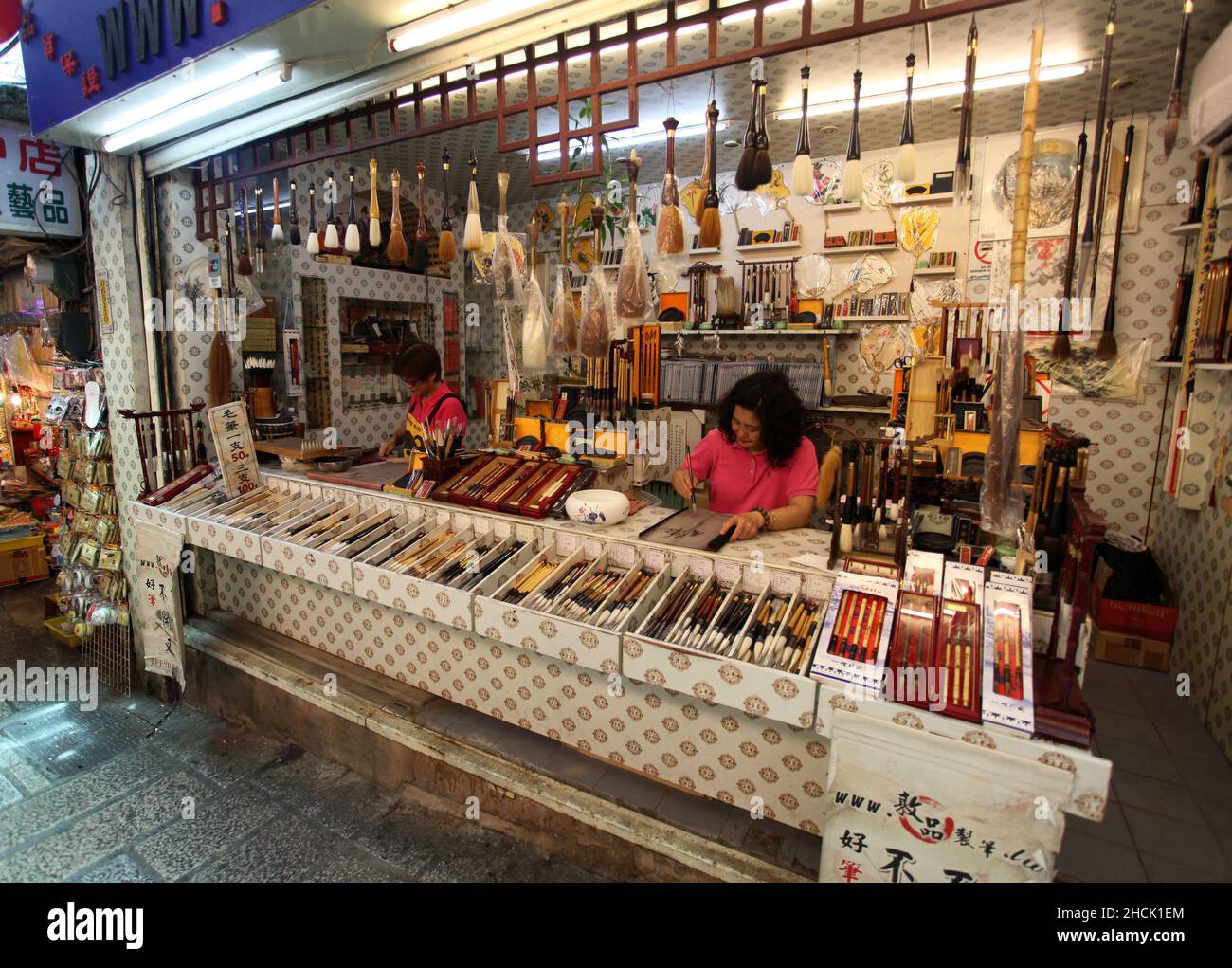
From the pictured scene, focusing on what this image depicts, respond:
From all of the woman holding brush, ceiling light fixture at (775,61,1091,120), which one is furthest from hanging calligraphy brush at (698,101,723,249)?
ceiling light fixture at (775,61,1091,120)

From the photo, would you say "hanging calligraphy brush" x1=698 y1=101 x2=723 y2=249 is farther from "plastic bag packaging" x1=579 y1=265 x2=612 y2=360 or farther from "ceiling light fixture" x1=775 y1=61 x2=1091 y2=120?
"ceiling light fixture" x1=775 y1=61 x2=1091 y2=120

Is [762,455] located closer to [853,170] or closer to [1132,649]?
[853,170]

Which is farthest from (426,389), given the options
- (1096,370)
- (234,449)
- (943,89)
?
(1096,370)

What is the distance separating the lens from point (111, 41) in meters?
2.95

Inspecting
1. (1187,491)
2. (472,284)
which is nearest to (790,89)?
(1187,491)

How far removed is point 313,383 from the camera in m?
6.20

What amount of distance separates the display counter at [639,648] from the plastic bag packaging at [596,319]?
2.56ft

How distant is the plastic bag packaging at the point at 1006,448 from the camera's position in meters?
1.65

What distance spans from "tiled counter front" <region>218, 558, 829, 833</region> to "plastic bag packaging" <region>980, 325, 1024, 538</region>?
845mm

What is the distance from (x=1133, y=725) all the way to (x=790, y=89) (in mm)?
4295

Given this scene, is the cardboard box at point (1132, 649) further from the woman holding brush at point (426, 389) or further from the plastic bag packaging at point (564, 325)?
the woman holding brush at point (426, 389)

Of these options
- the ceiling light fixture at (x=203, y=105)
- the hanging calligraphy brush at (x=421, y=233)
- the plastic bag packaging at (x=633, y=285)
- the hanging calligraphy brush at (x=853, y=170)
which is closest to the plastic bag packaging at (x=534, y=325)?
the plastic bag packaging at (x=633, y=285)

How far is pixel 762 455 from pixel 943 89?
124 inches

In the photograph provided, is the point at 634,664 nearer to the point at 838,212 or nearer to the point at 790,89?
the point at 790,89
